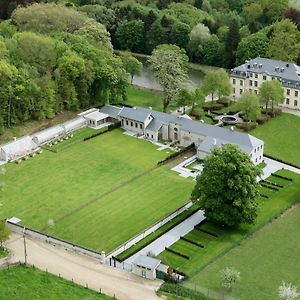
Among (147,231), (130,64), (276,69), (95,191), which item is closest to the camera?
(147,231)

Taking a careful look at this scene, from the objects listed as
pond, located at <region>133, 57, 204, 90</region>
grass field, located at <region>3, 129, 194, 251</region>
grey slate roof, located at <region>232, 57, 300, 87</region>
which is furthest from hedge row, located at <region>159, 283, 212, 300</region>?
pond, located at <region>133, 57, 204, 90</region>

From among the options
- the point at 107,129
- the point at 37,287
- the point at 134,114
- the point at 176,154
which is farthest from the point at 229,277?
the point at 107,129

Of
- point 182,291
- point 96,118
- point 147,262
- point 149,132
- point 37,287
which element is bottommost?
point 182,291

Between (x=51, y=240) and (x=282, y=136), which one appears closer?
(x=51, y=240)

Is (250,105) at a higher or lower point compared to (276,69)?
lower

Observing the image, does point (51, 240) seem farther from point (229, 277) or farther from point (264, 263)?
point (264, 263)

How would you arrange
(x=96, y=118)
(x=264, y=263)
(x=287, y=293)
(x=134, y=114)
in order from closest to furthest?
(x=287, y=293), (x=264, y=263), (x=134, y=114), (x=96, y=118)
